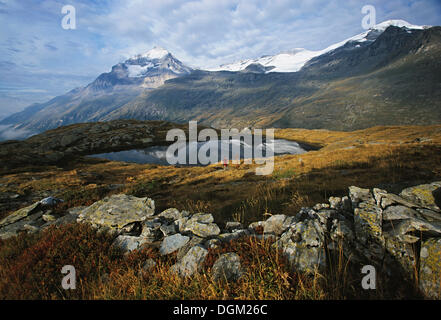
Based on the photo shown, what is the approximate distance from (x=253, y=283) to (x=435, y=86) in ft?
1033

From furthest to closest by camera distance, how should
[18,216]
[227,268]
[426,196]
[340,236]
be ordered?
[18,216]
[426,196]
[340,236]
[227,268]

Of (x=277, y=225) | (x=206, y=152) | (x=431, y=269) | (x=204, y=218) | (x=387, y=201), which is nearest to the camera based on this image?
(x=431, y=269)

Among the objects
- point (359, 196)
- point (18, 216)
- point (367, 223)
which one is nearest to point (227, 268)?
point (367, 223)

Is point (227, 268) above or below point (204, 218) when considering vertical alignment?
below

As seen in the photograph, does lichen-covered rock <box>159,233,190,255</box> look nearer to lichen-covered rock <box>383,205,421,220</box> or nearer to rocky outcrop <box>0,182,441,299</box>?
rocky outcrop <box>0,182,441,299</box>

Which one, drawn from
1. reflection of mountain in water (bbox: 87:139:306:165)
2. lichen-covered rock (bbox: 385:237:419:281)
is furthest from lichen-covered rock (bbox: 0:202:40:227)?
reflection of mountain in water (bbox: 87:139:306:165)

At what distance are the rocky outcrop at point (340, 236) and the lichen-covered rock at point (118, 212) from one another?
49 millimetres

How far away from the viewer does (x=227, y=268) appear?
4.25 m

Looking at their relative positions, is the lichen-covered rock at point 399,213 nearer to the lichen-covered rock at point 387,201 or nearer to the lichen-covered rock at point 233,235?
the lichen-covered rock at point 387,201

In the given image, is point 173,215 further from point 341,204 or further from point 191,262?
point 341,204

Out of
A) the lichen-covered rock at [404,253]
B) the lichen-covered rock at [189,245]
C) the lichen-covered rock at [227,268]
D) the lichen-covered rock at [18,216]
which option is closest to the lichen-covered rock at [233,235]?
the lichen-covered rock at [189,245]

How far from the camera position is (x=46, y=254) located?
5453 millimetres

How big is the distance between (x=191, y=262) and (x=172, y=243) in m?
1.41

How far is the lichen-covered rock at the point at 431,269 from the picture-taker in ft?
10.4
